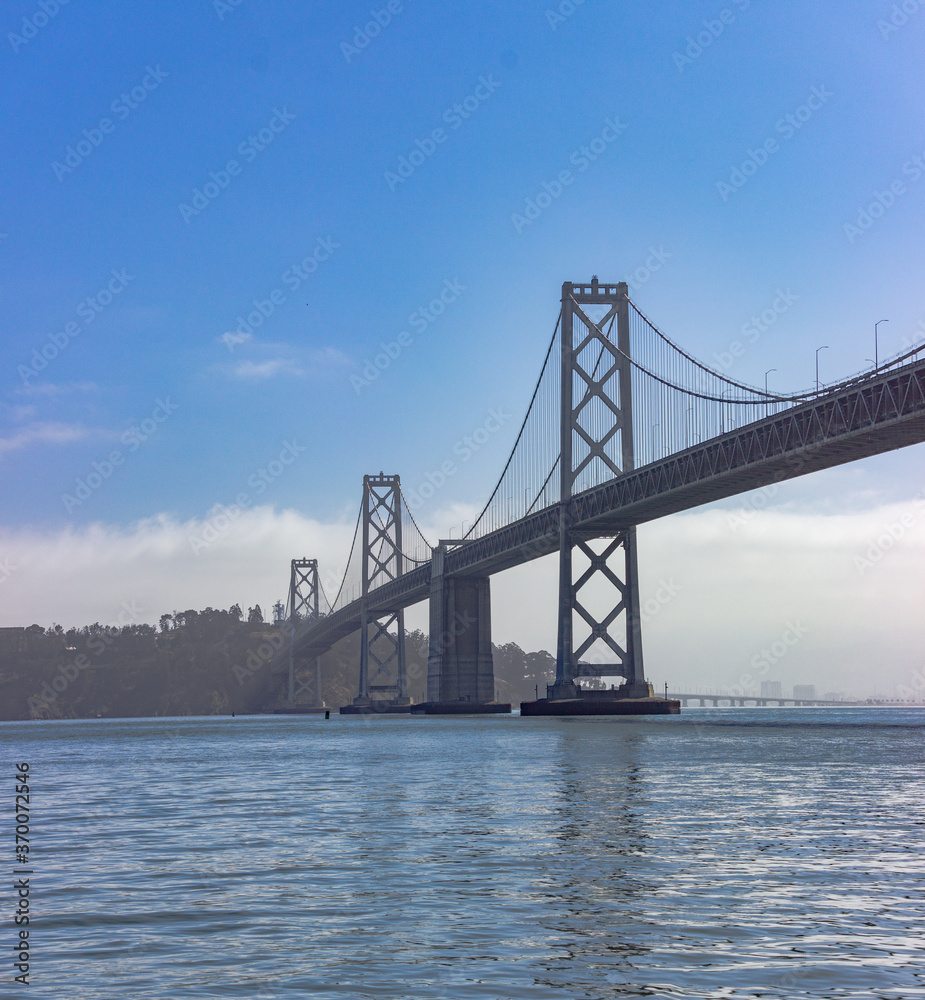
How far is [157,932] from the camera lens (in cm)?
895

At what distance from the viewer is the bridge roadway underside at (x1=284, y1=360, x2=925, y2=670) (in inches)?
1603

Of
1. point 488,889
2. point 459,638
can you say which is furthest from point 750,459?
point 459,638

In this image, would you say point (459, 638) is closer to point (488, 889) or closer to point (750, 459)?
point (750, 459)

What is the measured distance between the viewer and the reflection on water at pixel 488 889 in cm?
738

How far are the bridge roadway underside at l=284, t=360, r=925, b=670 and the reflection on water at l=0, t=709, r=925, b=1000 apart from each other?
21.1m

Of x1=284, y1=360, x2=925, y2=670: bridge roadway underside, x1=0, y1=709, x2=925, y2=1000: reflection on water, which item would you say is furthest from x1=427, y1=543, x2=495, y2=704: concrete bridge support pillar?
x1=0, y1=709, x2=925, y2=1000: reflection on water

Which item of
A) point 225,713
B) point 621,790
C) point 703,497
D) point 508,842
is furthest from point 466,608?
point 225,713

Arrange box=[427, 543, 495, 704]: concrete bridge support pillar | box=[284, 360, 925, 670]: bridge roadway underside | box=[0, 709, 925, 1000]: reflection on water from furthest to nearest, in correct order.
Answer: box=[427, 543, 495, 704]: concrete bridge support pillar < box=[284, 360, 925, 670]: bridge roadway underside < box=[0, 709, 925, 1000]: reflection on water

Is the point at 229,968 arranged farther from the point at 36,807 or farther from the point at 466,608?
the point at 466,608

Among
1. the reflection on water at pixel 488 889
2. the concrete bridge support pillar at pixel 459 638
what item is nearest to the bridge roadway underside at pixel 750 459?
the concrete bridge support pillar at pixel 459 638

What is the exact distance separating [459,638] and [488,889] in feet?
261

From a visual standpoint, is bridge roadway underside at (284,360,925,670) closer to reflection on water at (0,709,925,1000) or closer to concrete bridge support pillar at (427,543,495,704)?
concrete bridge support pillar at (427,543,495,704)

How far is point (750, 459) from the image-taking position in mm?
49156

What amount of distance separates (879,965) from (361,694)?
382ft
